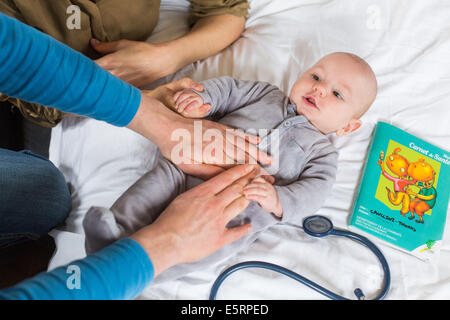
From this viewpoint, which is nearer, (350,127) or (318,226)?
(318,226)

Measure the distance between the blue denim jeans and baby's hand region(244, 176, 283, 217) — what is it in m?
0.52

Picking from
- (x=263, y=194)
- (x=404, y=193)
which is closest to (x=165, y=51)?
(x=263, y=194)

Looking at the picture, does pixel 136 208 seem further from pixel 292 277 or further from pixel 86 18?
pixel 86 18

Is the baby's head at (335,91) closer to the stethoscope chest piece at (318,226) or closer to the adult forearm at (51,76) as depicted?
the stethoscope chest piece at (318,226)

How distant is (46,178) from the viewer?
966mm

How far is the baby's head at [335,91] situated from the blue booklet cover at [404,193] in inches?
6.8

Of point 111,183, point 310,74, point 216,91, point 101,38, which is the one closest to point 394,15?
point 310,74

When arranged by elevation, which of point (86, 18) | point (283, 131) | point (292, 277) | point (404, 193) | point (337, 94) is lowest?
point (292, 277)

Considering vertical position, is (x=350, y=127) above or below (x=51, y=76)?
below

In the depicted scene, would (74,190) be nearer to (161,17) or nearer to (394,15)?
(161,17)

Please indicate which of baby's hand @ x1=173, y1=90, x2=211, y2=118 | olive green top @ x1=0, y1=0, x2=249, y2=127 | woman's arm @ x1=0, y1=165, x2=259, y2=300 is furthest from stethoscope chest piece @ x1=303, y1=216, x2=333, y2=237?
olive green top @ x1=0, y1=0, x2=249, y2=127

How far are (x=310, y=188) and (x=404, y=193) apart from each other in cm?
33

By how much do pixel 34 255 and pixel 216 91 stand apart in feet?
2.73

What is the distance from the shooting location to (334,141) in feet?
3.91
